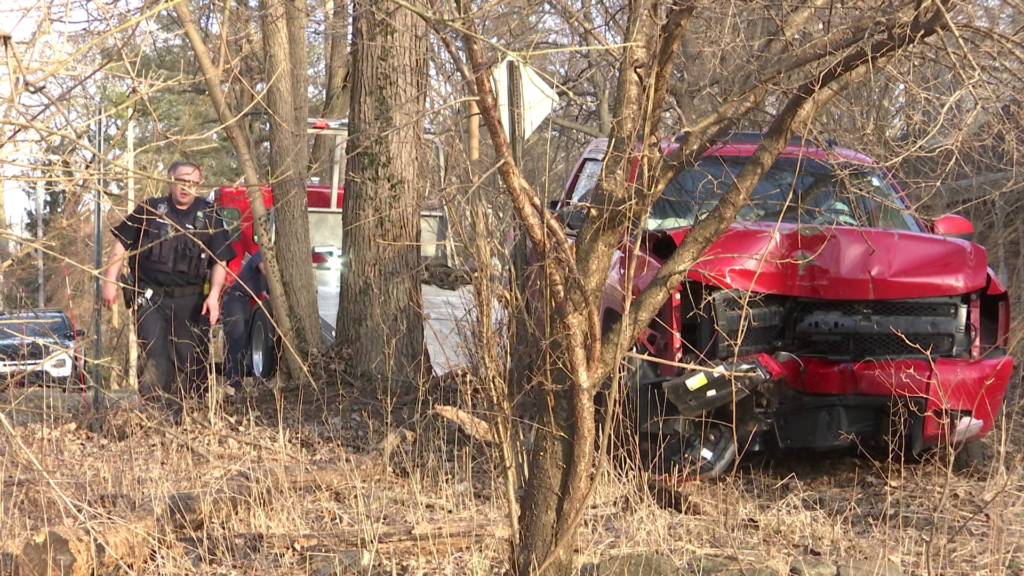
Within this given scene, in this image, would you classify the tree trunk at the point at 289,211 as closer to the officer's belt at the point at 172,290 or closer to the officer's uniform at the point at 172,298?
the officer's uniform at the point at 172,298

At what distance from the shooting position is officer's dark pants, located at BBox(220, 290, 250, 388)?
968 cm

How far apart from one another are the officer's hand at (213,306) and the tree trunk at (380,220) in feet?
3.08

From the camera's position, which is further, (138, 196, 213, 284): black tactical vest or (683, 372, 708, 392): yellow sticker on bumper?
(138, 196, 213, 284): black tactical vest

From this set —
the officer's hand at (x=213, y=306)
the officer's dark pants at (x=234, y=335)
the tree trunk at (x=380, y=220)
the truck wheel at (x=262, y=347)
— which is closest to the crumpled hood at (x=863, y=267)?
the tree trunk at (x=380, y=220)

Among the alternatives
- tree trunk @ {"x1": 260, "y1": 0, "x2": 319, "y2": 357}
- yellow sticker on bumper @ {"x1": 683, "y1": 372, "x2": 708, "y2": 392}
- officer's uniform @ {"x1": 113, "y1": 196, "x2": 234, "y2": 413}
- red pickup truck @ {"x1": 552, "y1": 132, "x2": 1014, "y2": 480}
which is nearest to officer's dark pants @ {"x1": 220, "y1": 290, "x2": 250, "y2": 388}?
tree trunk @ {"x1": 260, "y1": 0, "x2": 319, "y2": 357}

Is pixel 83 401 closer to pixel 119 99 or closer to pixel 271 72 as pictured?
pixel 271 72

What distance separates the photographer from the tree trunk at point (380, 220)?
8.27 metres

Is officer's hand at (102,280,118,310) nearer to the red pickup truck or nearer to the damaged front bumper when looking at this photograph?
the red pickup truck

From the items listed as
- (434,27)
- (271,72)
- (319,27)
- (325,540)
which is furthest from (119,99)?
(319,27)

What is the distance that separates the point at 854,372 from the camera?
19.3 ft

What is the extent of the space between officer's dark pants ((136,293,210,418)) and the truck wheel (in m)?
A: 1.07

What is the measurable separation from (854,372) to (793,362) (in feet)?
1.00

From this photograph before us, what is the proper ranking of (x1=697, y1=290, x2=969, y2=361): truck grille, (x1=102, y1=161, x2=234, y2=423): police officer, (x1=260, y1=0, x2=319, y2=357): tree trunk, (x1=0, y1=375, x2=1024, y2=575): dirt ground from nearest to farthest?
(x1=0, y1=375, x2=1024, y2=575): dirt ground
(x1=697, y1=290, x2=969, y2=361): truck grille
(x1=102, y1=161, x2=234, y2=423): police officer
(x1=260, y1=0, x2=319, y2=357): tree trunk

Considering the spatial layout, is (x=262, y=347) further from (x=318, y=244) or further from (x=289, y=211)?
(x=318, y=244)
